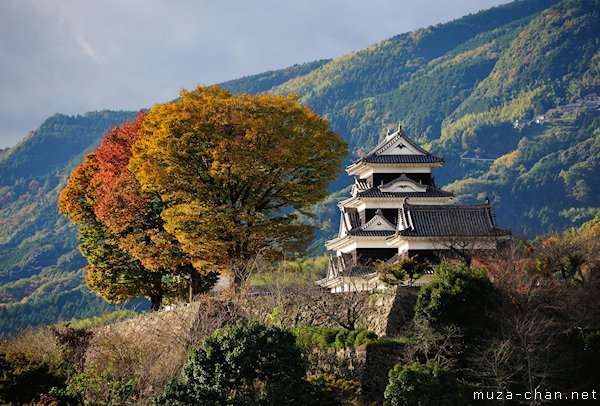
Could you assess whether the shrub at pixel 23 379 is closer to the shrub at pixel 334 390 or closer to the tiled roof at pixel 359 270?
the shrub at pixel 334 390

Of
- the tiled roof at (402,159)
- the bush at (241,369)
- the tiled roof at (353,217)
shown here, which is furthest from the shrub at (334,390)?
the tiled roof at (402,159)

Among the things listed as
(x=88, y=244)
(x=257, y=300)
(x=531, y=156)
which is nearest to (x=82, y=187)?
(x=88, y=244)

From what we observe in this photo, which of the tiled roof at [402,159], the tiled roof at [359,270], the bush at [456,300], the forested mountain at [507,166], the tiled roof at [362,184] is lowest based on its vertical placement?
the bush at [456,300]

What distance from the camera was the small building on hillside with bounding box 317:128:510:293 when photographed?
1394 inches

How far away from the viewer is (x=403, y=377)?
22.9 meters

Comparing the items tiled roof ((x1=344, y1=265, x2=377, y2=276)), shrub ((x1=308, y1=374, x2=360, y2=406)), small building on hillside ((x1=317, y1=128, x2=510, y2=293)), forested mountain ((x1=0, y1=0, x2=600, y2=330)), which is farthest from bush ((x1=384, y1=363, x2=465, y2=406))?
forested mountain ((x1=0, y1=0, x2=600, y2=330))

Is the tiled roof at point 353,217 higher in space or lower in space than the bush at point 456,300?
higher

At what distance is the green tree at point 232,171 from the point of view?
34469 mm

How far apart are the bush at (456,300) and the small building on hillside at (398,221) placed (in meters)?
6.52

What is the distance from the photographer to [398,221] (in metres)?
38.1

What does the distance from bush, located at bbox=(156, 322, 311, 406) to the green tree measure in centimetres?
1017

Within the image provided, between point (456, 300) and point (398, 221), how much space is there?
1095 centimetres

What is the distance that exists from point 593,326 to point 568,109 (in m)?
158

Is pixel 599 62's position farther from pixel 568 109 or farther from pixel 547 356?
pixel 547 356
